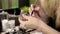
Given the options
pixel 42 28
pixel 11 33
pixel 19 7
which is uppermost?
pixel 19 7

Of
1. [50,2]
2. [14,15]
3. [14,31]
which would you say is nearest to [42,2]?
[50,2]

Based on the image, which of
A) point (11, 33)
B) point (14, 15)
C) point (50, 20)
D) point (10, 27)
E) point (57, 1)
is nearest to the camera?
point (57, 1)

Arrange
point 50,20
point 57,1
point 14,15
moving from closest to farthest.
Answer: point 57,1 → point 50,20 → point 14,15

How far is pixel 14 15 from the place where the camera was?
139 centimetres

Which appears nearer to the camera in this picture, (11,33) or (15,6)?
(11,33)

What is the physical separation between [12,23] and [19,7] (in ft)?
0.75

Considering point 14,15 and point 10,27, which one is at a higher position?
point 14,15

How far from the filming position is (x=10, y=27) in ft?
4.21

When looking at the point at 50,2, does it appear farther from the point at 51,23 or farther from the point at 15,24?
the point at 15,24

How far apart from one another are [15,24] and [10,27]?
70mm

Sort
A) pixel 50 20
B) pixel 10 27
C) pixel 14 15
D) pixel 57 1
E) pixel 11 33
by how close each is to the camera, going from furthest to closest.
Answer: pixel 14 15, pixel 10 27, pixel 11 33, pixel 50 20, pixel 57 1

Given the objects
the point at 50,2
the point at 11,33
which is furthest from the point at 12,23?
the point at 50,2

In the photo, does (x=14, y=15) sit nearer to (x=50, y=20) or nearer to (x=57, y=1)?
(x=50, y=20)

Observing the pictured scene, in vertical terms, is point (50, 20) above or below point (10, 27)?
above
